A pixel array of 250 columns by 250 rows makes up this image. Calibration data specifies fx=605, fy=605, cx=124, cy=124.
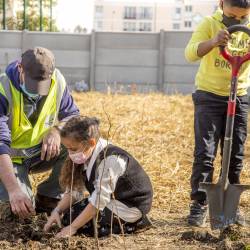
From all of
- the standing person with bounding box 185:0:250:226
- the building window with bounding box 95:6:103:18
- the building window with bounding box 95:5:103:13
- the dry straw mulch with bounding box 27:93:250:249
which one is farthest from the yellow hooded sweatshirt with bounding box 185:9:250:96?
the building window with bounding box 95:5:103:13

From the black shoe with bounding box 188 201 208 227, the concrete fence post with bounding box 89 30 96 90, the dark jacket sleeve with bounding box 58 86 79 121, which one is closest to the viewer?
the black shoe with bounding box 188 201 208 227

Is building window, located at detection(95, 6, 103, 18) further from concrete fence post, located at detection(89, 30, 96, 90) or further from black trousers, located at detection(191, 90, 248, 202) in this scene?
black trousers, located at detection(191, 90, 248, 202)

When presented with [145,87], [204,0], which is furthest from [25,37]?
[204,0]

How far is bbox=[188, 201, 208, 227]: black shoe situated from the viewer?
3.69 m

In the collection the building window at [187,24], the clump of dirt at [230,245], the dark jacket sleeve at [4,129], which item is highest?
the building window at [187,24]

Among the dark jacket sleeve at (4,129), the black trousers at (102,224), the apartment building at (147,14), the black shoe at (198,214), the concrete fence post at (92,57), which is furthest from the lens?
the apartment building at (147,14)

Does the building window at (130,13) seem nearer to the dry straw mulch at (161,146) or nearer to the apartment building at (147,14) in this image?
the apartment building at (147,14)

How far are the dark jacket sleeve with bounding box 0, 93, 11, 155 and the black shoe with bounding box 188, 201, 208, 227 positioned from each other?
1198 millimetres

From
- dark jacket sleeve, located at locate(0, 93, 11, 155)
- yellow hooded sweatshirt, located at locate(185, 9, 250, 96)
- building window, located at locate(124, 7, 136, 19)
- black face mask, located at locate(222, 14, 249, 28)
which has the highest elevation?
building window, located at locate(124, 7, 136, 19)

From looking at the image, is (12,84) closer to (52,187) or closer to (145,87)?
Answer: (52,187)

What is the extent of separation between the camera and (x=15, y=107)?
362 centimetres

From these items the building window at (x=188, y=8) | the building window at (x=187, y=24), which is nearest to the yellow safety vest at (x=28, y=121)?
the building window at (x=187, y=24)

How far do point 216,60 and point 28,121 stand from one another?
1228 mm

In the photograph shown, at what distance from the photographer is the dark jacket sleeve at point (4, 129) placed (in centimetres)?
328
